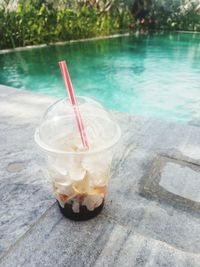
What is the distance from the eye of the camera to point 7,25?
7910 mm

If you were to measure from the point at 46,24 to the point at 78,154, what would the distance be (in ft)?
30.5

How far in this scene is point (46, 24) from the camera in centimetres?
913

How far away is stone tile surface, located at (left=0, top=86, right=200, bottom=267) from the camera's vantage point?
3.01 ft

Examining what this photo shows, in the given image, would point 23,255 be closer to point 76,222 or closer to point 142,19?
point 76,222

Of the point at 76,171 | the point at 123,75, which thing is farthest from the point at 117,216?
the point at 123,75

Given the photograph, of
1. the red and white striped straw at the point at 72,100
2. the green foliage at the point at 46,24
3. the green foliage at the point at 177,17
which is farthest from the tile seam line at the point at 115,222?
the green foliage at the point at 177,17

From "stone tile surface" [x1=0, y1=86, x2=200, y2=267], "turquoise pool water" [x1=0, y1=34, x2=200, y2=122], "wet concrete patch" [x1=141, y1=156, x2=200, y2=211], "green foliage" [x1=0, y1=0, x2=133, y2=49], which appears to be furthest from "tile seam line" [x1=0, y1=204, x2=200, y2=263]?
"green foliage" [x1=0, y1=0, x2=133, y2=49]

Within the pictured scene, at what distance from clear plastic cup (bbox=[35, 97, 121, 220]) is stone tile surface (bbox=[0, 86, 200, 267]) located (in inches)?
4.0

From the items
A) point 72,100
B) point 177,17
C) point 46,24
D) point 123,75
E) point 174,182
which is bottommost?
point 123,75

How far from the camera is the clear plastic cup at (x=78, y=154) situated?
3.02 feet

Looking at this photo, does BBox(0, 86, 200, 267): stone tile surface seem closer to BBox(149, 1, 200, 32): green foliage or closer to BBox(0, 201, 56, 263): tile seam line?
BBox(0, 201, 56, 263): tile seam line

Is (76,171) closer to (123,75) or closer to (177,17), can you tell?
(123,75)

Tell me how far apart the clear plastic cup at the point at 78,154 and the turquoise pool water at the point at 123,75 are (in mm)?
3653

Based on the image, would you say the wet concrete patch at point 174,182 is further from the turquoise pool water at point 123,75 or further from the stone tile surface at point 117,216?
the turquoise pool water at point 123,75
